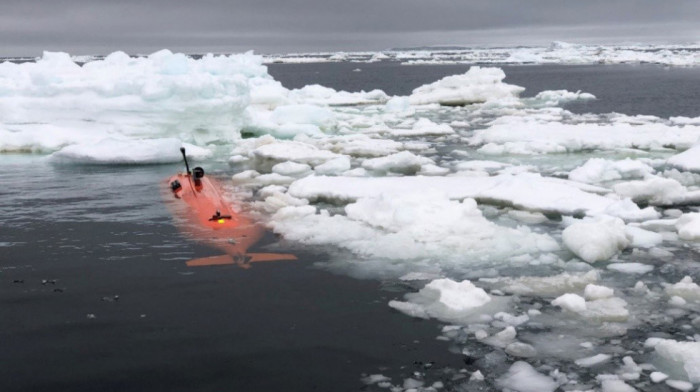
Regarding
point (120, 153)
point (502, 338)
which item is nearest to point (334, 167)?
point (120, 153)

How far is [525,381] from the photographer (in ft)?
16.4

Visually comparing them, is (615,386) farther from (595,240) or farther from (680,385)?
(595,240)

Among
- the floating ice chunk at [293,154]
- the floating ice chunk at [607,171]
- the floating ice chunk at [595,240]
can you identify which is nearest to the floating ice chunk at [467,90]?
the floating ice chunk at [293,154]

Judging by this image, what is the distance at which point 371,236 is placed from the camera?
8.88m

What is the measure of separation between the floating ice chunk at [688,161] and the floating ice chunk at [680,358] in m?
9.11

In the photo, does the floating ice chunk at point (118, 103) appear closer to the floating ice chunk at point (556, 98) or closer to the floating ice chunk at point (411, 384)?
the floating ice chunk at point (411, 384)

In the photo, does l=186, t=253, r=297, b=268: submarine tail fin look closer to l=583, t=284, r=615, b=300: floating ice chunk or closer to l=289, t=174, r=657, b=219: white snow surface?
l=289, t=174, r=657, b=219: white snow surface

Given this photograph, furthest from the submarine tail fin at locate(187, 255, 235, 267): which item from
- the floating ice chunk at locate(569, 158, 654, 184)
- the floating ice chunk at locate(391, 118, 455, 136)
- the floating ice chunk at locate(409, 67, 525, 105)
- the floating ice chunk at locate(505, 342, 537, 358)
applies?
the floating ice chunk at locate(409, 67, 525, 105)

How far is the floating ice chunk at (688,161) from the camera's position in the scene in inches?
526

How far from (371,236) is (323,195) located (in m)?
2.50

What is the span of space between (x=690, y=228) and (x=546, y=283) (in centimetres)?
287

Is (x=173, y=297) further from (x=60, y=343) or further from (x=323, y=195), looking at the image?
(x=323, y=195)

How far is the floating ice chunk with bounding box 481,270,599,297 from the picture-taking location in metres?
6.88

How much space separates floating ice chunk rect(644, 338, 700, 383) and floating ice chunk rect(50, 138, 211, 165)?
12.8 m
